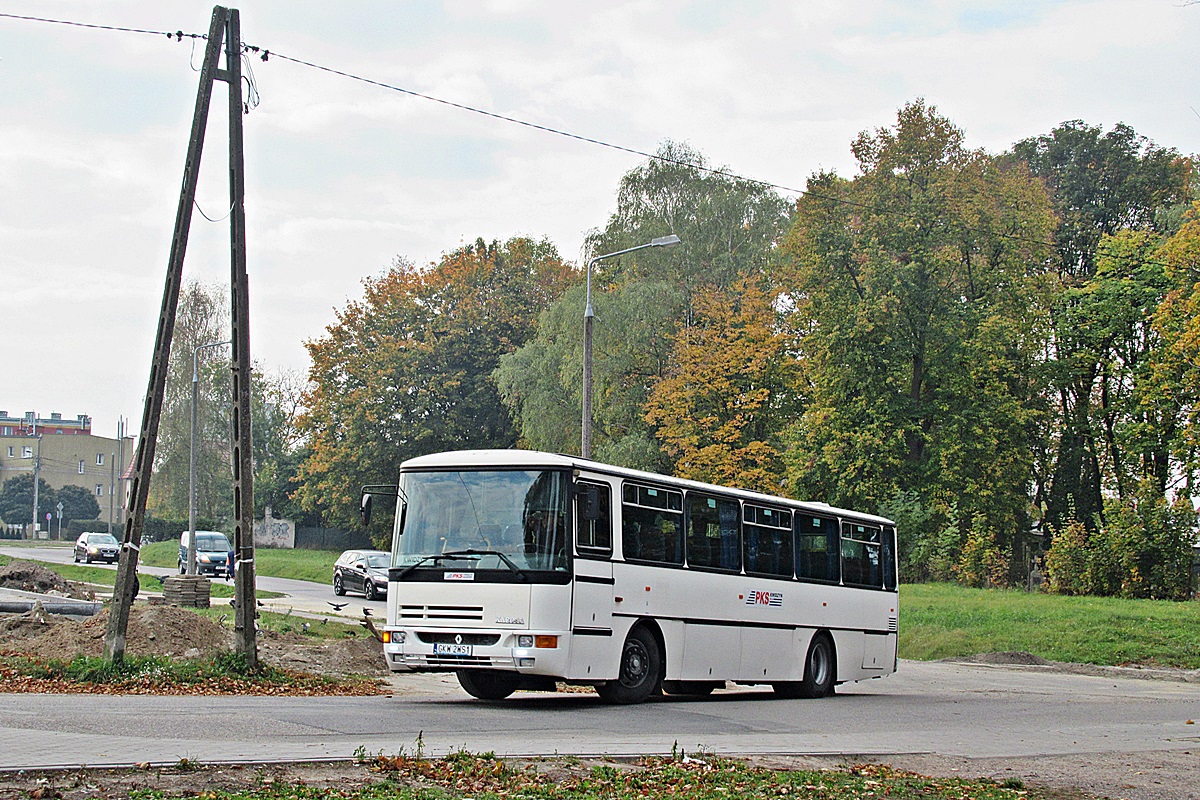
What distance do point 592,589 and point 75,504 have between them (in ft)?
408

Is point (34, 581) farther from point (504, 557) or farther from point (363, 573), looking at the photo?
point (504, 557)

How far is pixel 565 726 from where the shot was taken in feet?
43.0

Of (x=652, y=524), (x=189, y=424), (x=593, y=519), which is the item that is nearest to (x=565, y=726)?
(x=593, y=519)

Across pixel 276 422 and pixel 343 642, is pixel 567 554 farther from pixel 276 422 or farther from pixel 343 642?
pixel 276 422

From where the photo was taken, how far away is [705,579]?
695 inches

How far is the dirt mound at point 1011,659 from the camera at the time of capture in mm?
28312

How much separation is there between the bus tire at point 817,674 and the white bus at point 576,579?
0.86 meters

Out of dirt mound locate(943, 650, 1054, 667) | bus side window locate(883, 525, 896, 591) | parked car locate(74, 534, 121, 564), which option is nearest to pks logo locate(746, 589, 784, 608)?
bus side window locate(883, 525, 896, 591)

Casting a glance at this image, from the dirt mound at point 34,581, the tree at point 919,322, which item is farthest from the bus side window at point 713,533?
the tree at point 919,322

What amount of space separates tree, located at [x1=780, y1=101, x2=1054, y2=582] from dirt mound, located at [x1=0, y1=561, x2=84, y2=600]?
975 inches

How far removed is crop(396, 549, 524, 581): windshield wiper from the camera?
1505 cm

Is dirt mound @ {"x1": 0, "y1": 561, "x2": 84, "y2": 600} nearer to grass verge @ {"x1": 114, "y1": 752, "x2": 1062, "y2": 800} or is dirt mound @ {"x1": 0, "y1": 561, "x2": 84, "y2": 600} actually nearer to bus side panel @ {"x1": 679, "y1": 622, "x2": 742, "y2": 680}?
bus side panel @ {"x1": 679, "y1": 622, "x2": 742, "y2": 680}

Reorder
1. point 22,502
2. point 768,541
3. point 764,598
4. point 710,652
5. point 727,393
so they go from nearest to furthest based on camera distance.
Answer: point 710,652, point 764,598, point 768,541, point 727,393, point 22,502

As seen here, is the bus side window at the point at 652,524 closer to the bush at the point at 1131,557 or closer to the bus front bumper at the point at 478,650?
the bus front bumper at the point at 478,650
